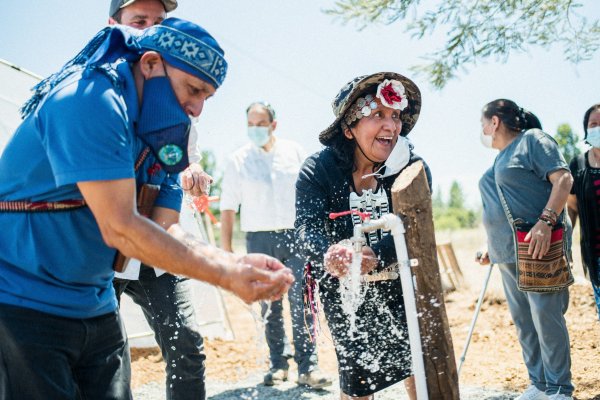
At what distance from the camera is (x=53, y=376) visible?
1968mm

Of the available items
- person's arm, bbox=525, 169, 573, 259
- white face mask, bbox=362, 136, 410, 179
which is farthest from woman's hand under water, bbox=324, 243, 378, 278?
person's arm, bbox=525, 169, 573, 259

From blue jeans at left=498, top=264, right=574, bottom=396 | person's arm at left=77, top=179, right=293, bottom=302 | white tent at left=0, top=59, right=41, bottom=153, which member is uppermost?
white tent at left=0, top=59, right=41, bottom=153

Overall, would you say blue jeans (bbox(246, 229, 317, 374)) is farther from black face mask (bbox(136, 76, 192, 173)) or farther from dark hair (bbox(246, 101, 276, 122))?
black face mask (bbox(136, 76, 192, 173))

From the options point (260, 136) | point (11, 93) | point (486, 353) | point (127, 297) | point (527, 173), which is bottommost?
point (486, 353)

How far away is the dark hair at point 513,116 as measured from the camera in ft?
15.5

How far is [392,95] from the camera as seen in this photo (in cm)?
333

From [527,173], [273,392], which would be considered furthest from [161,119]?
[273,392]

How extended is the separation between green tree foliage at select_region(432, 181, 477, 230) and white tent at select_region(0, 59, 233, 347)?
41.5m

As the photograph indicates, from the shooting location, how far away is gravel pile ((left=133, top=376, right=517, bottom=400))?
185 inches

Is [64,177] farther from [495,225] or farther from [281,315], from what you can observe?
[281,315]

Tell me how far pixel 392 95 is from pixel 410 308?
1344mm

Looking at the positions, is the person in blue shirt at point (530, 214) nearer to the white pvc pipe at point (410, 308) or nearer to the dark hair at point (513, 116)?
the dark hair at point (513, 116)

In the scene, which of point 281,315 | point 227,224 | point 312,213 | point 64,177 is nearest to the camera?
point 64,177

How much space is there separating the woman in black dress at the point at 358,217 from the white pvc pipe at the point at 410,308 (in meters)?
0.41
